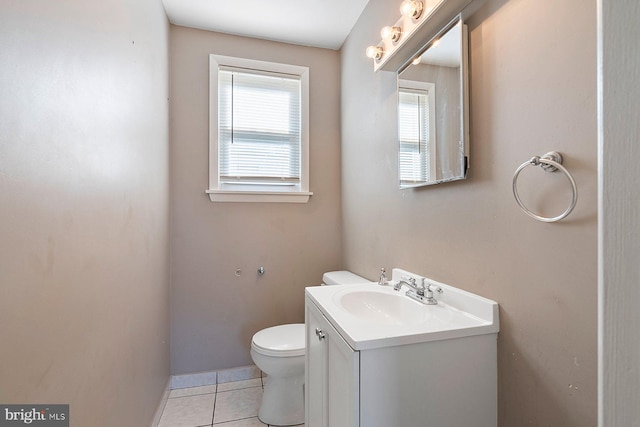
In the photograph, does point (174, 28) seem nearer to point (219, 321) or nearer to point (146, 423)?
point (219, 321)

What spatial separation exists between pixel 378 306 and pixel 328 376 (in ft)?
1.31

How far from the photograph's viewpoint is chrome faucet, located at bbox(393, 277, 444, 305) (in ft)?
3.85

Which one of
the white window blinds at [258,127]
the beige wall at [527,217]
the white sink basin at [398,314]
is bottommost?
the white sink basin at [398,314]

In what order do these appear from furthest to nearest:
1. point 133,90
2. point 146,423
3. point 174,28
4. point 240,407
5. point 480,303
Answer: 1. point 174,28
2. point 240,407
3. point 146,423
4. point 133,90
5. point 480,303

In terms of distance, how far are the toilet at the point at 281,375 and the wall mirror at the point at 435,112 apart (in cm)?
110

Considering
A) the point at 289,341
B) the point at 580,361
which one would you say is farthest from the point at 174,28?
the point at 580,361

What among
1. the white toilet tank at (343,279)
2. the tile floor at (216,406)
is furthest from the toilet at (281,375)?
the white toilet tank at (343,279)

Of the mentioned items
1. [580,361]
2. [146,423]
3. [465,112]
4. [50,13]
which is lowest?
[146,423]

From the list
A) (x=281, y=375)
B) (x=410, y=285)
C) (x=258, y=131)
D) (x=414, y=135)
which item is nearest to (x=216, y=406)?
(x=281, y=375)

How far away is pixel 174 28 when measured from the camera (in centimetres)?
205

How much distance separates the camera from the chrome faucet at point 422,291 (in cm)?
117

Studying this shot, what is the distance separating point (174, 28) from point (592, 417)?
9.17 feet

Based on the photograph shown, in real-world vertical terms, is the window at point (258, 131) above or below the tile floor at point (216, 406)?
above

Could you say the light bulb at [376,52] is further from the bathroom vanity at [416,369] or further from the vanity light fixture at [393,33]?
the bathroom vanity at [416,369]
